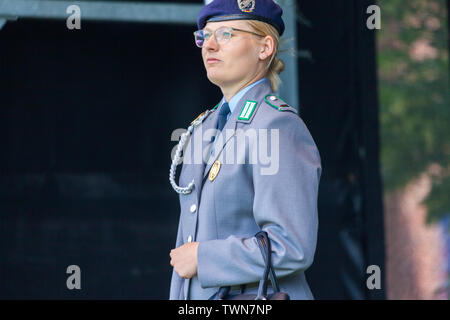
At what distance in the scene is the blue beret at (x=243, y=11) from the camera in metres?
1.57

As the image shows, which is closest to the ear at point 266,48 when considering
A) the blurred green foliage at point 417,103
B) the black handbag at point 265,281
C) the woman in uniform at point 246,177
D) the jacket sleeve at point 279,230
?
the woman in uniform at point 246,177

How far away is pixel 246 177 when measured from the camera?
152cm

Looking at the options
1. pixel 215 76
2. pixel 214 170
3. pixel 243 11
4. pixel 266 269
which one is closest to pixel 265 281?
pixel 266 269

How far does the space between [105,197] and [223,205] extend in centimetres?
210

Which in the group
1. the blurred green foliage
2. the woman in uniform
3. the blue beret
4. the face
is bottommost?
the woman in uniform

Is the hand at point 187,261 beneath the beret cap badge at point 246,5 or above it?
beneath

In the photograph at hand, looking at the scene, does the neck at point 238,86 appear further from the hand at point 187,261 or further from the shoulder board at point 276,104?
the hand at point 187,261

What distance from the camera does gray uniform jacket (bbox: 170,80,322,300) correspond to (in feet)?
4.66

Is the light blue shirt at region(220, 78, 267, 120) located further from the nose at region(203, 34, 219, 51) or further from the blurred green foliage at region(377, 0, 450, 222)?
the blurred green foliage at region(377, 0, 450, 222)

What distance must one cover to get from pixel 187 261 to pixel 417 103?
7697 mm

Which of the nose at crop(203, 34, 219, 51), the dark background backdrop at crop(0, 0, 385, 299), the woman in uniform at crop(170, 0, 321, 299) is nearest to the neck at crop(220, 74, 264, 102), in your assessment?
the woman in uniform at crop(170, 0, 321, 299)

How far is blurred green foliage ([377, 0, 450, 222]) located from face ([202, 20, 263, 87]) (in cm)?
728
